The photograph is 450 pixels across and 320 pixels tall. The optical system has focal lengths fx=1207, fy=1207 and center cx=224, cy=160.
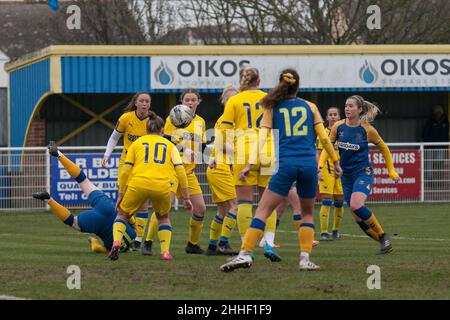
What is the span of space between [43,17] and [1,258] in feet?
175

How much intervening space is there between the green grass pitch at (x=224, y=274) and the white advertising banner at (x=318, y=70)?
11.4 m

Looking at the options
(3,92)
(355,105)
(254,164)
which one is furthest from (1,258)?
(3,92)

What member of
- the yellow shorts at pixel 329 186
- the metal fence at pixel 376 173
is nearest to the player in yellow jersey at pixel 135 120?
the yellow shorts at pixel 329 186

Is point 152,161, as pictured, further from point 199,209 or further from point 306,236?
point 306,236

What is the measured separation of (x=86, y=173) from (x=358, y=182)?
474 inches

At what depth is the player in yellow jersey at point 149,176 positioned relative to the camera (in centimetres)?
1293

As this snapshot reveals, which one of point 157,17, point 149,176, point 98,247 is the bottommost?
point 98,247

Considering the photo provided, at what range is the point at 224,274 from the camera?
37.0ft

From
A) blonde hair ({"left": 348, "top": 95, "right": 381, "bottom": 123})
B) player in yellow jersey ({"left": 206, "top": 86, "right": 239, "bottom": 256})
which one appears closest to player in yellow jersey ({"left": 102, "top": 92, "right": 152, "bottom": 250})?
player in yellow jersey ({"left": 206, "top": 86, "right": 239, "bottom": 256})

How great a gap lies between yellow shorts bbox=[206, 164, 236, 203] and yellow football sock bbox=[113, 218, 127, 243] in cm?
132

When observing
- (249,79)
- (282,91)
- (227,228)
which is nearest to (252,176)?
(249,79)

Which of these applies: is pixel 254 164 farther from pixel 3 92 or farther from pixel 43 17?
pixel 43 17
